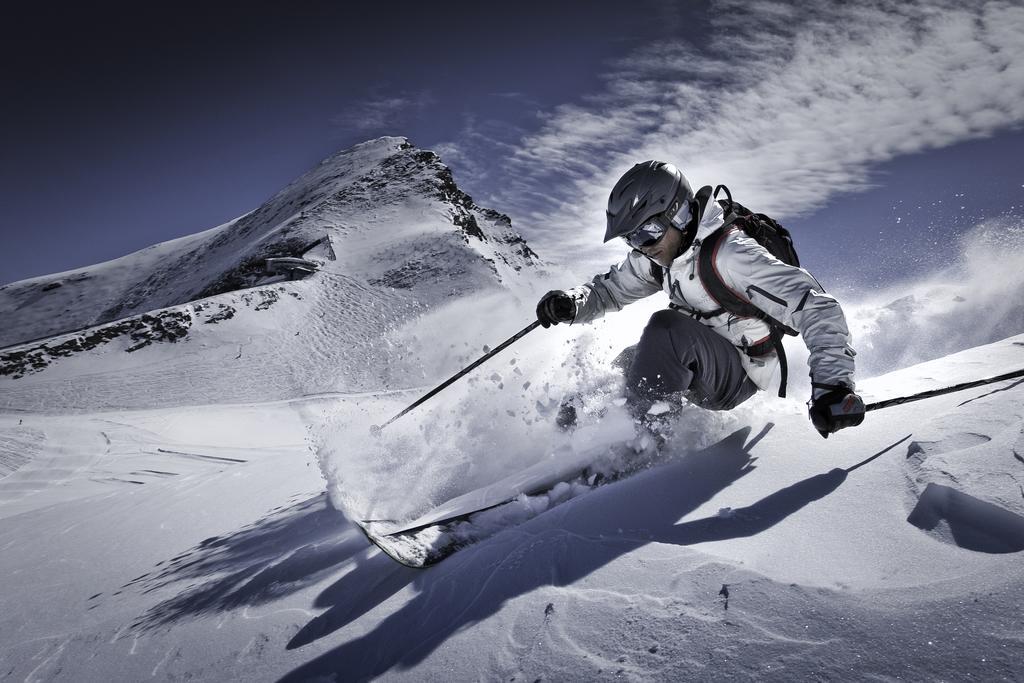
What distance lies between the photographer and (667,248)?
3389 mm

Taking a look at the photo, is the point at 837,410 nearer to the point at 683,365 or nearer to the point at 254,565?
the point at 683,365

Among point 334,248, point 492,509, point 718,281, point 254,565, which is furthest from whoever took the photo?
point 334,248

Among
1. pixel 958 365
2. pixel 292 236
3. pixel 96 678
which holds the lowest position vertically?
pixel 958 365

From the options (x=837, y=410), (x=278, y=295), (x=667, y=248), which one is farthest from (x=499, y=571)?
(x=278, y=295)

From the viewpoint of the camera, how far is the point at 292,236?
58438 millimetres

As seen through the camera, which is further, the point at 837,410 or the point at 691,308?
the point at 691,308

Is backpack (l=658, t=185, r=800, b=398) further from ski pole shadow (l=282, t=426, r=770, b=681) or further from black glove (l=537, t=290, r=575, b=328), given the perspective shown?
black glove (l=537, t=290, r=575, b=328)

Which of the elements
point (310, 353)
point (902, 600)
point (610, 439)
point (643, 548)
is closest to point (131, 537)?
point (610, 439)

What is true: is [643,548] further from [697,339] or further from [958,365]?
[958,365]

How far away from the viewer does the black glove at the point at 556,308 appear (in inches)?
176

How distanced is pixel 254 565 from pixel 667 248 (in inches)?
134

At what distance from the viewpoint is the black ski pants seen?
3.33 m

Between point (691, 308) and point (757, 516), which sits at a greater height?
point (691, 308)

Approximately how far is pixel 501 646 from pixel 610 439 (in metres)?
1.85
